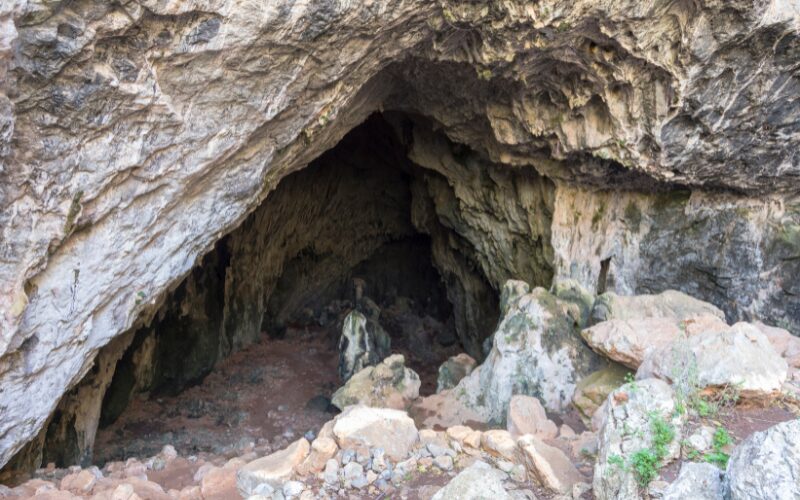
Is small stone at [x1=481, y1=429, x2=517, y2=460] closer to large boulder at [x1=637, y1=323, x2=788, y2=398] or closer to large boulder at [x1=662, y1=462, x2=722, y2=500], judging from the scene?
large boulder at [x1=637, y1=323, x2=788, y2=398]

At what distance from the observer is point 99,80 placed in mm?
4129

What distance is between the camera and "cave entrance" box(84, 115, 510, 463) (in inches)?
355

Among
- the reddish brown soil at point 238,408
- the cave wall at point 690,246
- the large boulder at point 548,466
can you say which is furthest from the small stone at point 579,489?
the reddish brown soil at point 238,408

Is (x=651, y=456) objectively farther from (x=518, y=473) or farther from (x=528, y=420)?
(x=528, y=420)

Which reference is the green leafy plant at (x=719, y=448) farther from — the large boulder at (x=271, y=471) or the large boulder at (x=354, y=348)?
the large boulder at (x=354, y=348)

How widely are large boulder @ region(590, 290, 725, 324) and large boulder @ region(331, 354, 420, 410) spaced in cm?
289

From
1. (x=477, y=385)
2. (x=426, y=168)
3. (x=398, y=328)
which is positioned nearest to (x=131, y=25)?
(x=477, y=385)

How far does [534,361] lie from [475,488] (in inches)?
162

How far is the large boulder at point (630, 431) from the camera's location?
3096 mm

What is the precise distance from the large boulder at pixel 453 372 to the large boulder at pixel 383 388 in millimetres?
657

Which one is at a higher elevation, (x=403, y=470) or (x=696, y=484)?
(x=696, y=484)

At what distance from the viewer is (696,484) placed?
8.72 feet

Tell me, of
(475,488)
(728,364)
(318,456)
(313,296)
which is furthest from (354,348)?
(475,488)

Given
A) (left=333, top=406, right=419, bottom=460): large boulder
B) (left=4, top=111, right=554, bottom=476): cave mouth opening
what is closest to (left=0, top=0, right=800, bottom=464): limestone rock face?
A: (left=4, top=111, right=554, bottom=476): cave mouth opening
